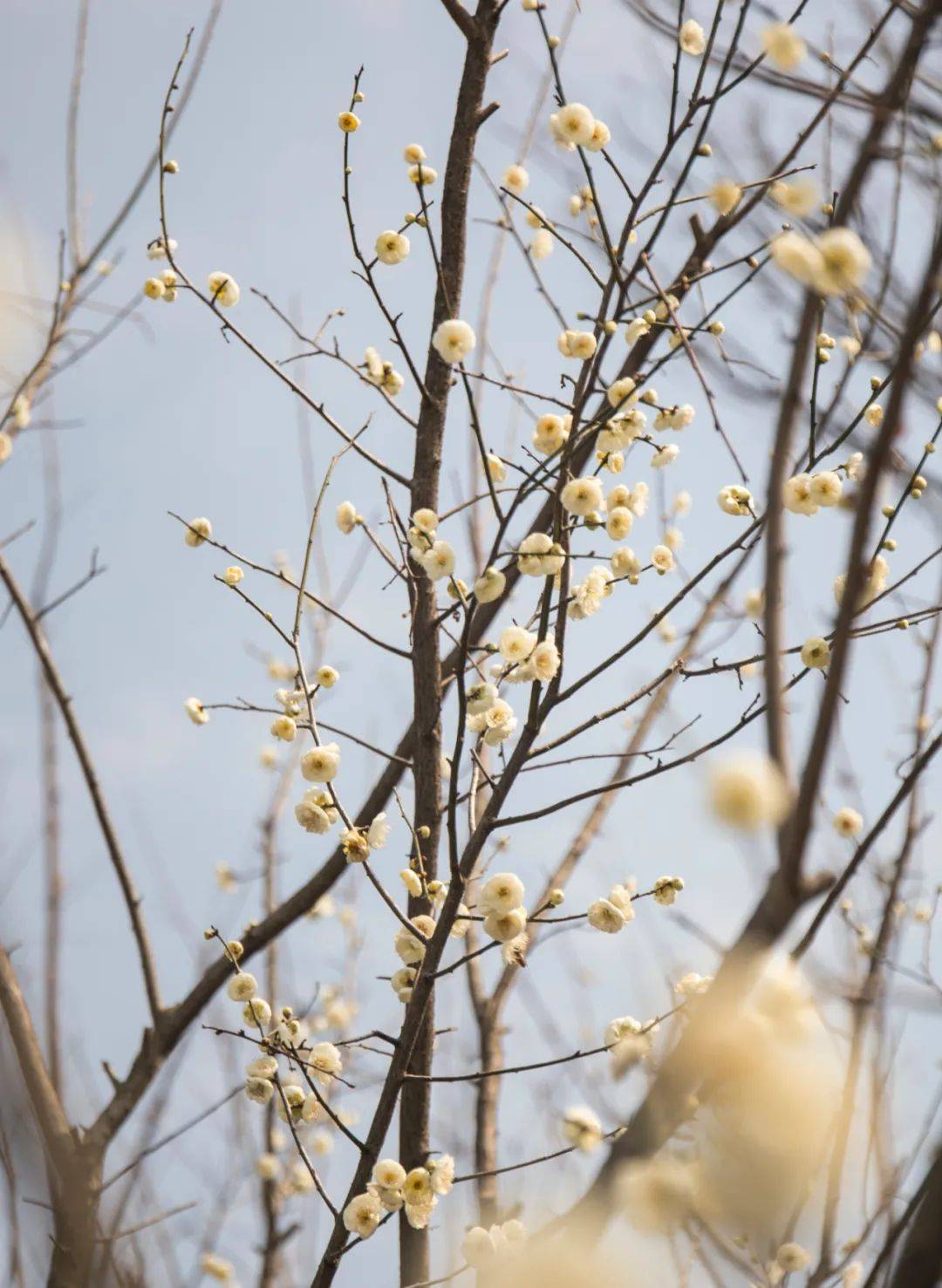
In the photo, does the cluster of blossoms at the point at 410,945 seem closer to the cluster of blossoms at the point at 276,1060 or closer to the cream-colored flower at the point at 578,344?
the cluster of blossoms at the point at 276,1060

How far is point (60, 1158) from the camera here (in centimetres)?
239

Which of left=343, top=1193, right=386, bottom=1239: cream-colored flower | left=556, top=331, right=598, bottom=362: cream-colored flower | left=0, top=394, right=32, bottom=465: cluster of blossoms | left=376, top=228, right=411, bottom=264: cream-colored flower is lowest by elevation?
left=343, top=1193, right=386, bottom=1239: cream-colored flower

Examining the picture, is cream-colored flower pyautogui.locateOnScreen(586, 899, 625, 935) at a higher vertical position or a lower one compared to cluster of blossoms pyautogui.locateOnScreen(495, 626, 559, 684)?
lower

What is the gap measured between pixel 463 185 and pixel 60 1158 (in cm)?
228

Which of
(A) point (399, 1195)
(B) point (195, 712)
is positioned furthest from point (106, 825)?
(A) point (399, 1195)

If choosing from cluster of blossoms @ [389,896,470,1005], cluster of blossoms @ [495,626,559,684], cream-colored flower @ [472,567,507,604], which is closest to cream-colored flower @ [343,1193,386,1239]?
cluster of blossoms @ [389,896,470,1005]

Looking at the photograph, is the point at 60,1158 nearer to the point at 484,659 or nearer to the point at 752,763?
the point at 484,659

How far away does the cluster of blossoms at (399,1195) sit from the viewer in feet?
5.84

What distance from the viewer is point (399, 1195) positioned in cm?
182

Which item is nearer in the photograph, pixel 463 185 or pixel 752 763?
pixel 752 763

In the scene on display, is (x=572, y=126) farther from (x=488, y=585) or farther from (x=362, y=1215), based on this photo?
(x=362, y=1215)

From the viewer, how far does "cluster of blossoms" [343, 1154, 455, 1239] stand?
178 centimetres

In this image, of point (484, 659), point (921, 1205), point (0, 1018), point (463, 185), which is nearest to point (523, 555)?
point (484, 659)

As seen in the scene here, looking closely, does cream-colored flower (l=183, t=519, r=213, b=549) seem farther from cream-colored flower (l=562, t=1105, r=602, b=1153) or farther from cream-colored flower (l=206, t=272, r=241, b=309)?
cream-colored flower (l=562, t=1105, r=602, b=1153)
